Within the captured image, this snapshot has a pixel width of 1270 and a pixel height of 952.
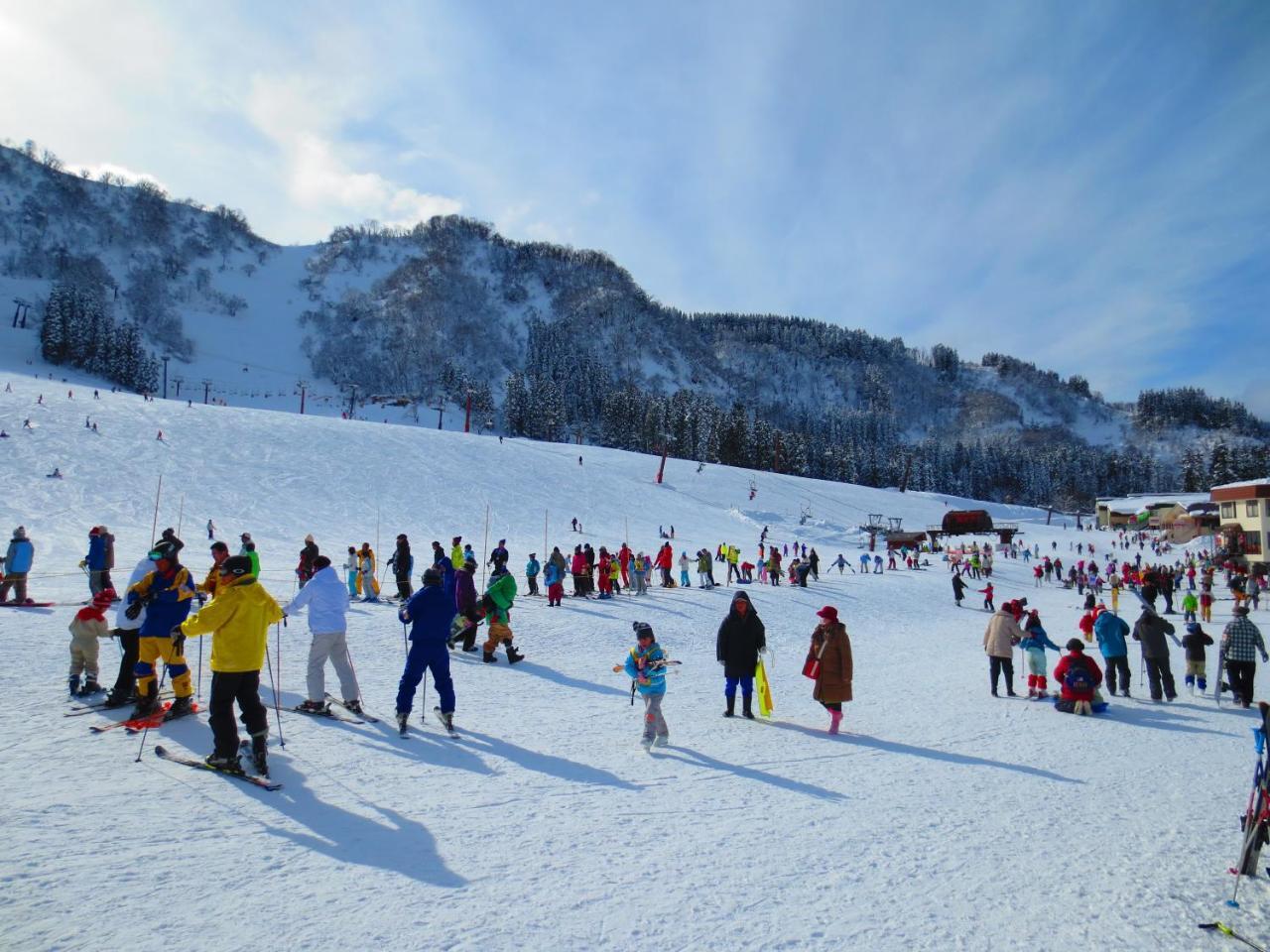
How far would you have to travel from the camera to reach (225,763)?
16.9ft

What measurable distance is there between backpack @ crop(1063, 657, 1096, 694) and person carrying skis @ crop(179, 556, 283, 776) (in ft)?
32.7

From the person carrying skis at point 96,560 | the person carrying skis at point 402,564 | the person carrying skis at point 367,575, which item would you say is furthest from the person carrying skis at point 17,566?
the person carrying skis at point 402,564

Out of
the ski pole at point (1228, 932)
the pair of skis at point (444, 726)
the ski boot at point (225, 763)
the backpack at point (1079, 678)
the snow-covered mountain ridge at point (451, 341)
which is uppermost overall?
the snow-covered mountain ridge at point (451, 341)

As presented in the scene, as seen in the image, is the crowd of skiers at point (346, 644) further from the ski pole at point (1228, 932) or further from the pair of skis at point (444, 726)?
the ski pole at point (1228, 932)

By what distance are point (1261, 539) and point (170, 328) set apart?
171 meters

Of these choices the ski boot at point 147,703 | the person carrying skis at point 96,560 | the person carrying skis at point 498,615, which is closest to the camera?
the ski boot at point 147,703

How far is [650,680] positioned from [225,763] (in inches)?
149

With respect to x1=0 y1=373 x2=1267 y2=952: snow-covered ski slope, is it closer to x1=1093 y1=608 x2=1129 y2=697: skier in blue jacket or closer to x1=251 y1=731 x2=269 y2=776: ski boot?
x1=251 y1=731 x2=269 y2=776: ski boot

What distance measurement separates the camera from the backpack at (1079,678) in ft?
30.1

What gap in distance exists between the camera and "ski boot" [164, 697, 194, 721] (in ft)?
20.7

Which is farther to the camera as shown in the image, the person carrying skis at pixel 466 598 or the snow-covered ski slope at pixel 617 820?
the person carrying skis at pixel 466 598

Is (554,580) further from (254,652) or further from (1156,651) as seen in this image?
(1156,651)

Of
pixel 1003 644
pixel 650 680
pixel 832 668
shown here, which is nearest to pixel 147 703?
pixel 650 680

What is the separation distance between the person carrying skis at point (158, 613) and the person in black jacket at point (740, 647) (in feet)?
18.6
